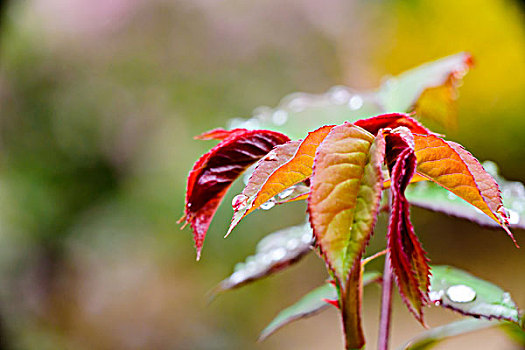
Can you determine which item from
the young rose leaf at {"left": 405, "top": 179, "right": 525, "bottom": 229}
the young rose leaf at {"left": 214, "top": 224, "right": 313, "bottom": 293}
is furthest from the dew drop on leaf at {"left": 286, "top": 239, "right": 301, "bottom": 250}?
the young rose leaf at {"left": 405, "top": 179, "right": 525, "bottom": 229}

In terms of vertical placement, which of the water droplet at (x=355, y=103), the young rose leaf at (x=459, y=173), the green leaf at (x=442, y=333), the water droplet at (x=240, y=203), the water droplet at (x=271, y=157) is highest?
the water droplet at (x=355, y=103)

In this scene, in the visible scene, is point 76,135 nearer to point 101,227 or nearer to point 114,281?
point 101,227

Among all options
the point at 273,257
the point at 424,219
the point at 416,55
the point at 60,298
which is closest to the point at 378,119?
the point at 273,257

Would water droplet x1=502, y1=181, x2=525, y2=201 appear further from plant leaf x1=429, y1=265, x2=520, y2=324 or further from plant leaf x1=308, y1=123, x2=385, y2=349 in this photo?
plant leaf x1=308, y1=123, x2=385, y2=349

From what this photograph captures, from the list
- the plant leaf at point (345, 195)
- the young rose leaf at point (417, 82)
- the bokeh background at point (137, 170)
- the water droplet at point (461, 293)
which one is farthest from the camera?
the bokeh background at point (137, 170)

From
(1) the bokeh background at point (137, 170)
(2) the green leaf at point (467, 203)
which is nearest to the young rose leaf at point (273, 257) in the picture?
(2) the green leaf at point (467, 203)

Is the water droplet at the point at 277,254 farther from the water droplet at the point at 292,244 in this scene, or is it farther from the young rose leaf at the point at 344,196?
the young rose leaf at the point at 344,196

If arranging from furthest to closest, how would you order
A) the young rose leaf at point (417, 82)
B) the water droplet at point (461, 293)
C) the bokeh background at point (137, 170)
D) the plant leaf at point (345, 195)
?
1. the bokeh background at point (137, 170)
2. the young rose leaf at point (417, 82)
3. the water droplet at point (461, 293)
4. the plant leaf at point (345, 195)
